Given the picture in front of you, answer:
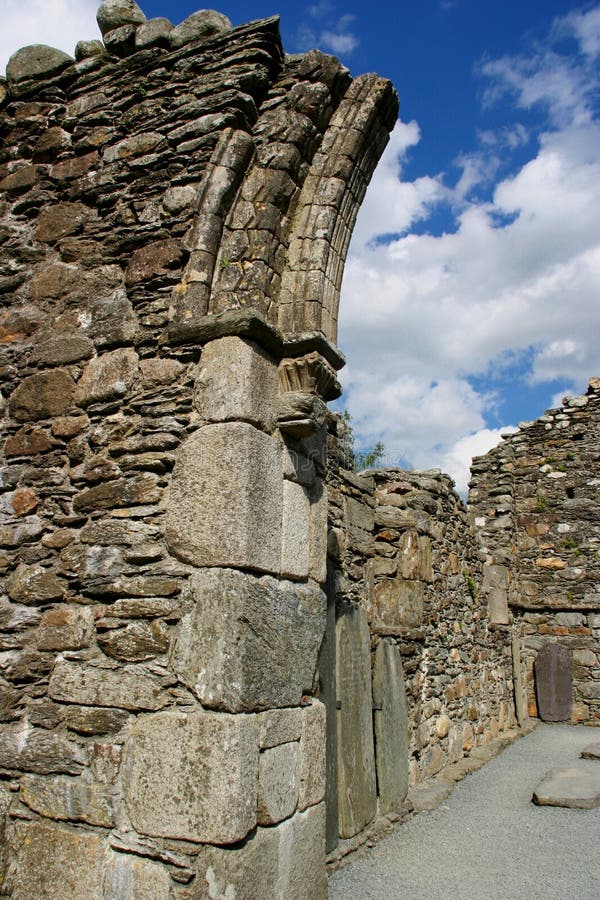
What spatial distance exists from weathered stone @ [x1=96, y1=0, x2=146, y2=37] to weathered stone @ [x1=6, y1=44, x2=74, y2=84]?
0.33 m

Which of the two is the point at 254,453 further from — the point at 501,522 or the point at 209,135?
the point at 501,522

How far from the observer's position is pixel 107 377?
11.9 ft

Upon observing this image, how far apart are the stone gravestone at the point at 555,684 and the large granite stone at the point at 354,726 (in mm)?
7186

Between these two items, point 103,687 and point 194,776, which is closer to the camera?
point 194,776

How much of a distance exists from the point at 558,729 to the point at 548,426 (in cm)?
534

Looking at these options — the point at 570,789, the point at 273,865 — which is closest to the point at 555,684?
the point at 570,789

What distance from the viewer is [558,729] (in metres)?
10.8

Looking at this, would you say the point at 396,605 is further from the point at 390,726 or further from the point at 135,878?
the point at 135,878

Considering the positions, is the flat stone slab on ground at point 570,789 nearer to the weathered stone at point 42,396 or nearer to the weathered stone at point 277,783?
the weathered stone at point 277,783

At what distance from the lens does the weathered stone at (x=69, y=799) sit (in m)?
2.95

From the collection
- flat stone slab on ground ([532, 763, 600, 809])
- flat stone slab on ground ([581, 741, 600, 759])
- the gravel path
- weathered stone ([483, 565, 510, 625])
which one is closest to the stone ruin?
the gravel path

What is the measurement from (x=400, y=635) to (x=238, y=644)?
3.56m

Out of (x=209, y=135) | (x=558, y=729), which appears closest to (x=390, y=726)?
(x=209, y=135)

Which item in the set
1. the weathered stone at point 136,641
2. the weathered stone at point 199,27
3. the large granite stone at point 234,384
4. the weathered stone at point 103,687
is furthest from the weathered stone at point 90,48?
the weathered stone at point 103,687
